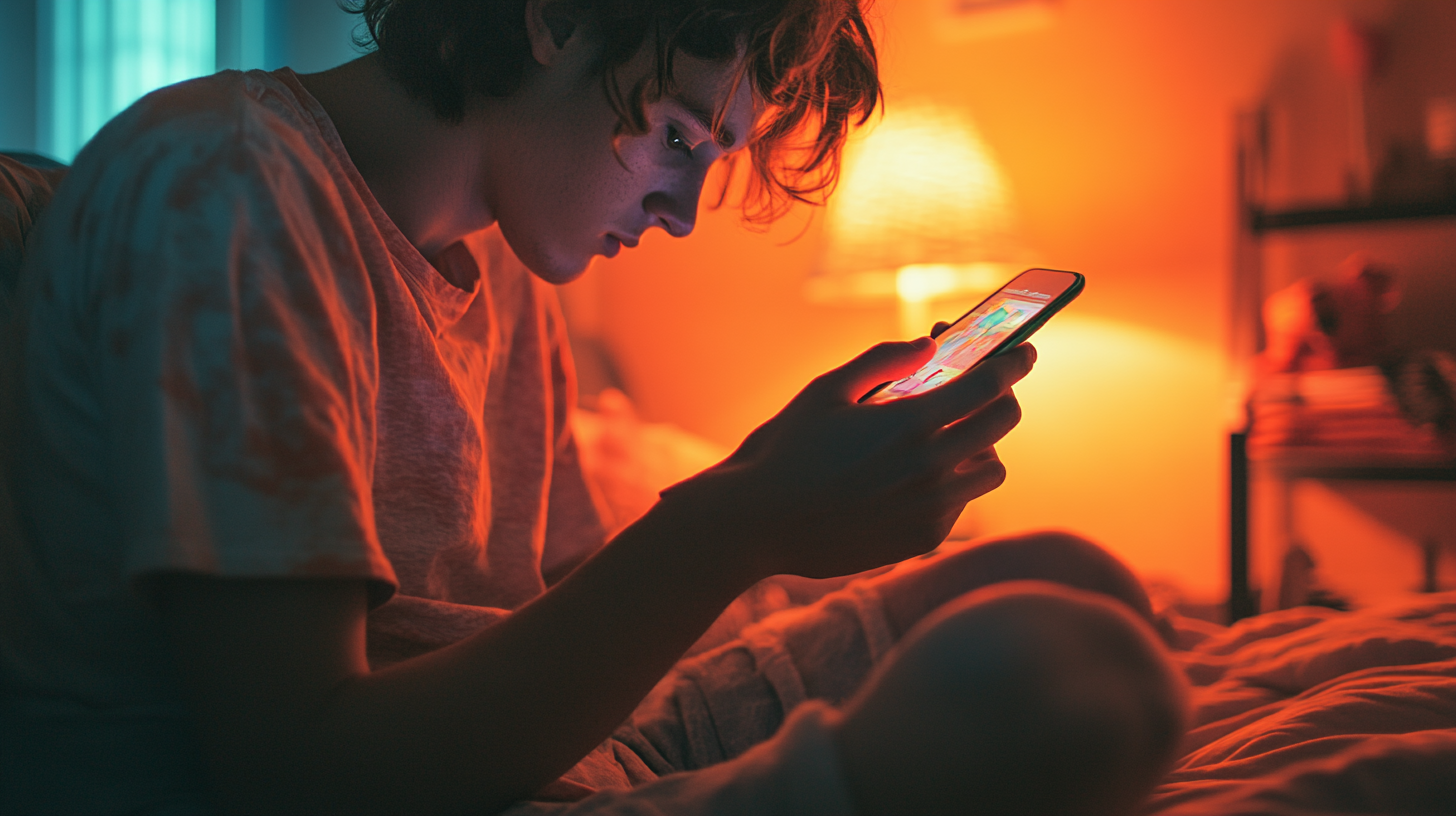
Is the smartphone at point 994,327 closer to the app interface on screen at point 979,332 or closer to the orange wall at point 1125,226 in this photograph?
the app interface on screen at point 979,332

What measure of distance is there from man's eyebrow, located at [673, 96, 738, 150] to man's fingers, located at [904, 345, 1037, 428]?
0.89ft

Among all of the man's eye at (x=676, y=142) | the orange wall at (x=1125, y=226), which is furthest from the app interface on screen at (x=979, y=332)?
the orange wall at (x=1125, y=226)

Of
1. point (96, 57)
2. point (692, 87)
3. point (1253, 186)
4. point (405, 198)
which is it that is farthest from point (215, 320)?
point (96, 57)

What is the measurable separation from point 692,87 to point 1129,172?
51.1 inches

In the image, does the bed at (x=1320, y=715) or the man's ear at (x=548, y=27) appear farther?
the man's ear at (x=548, y=27)

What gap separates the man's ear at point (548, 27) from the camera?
592 millimetres

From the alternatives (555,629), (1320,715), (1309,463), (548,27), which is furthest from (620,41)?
(1309,463)

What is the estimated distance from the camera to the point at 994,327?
1.97ft

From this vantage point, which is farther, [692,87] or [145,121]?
[692,87]

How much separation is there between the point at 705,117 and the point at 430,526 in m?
0.34

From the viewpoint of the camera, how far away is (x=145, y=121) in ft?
1.42

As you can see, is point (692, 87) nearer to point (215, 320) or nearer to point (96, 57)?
point (215, 320)

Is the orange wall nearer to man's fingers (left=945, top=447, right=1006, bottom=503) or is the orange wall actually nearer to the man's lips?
the man's lips

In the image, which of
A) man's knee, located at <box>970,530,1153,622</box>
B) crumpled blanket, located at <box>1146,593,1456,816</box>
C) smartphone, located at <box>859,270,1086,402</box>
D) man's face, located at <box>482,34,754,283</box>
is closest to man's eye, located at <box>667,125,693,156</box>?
man's face, located at <box>482,34,754,283</box>
